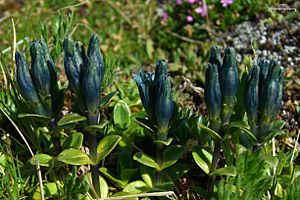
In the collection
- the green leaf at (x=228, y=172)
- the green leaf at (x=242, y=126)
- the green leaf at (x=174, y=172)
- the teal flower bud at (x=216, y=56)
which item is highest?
the teal flower bud at (x=216, y=56)

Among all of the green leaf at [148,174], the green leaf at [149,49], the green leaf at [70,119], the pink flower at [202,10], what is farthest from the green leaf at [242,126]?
the pink flower at [202,10]

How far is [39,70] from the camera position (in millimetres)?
2133

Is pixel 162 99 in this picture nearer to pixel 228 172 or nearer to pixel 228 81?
pixel 228 81

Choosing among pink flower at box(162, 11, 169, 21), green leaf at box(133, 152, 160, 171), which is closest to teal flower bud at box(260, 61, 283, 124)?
green leaf at box(133, 152, 160, 171)

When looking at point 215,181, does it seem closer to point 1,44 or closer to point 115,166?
point 115,166

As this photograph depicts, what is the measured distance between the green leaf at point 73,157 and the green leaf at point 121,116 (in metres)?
0.44

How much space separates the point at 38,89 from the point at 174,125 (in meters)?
0.58

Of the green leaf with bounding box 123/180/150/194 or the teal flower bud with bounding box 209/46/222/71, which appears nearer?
the teal flower bud with bounding box 209/46/222/71

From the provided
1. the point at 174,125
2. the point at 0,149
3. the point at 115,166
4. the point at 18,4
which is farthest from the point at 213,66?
the point at 18,4

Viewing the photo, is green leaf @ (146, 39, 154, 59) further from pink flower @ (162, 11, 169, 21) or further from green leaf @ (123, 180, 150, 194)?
green leaf @ (123, 180, 150, 194)

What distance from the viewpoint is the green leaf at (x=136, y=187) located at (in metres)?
2.33

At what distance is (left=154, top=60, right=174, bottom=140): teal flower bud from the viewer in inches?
82.0

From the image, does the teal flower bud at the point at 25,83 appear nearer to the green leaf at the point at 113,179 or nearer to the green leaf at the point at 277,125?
the green leaf at the point at 113,179

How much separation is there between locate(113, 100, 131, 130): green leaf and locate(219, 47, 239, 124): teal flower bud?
63cm
